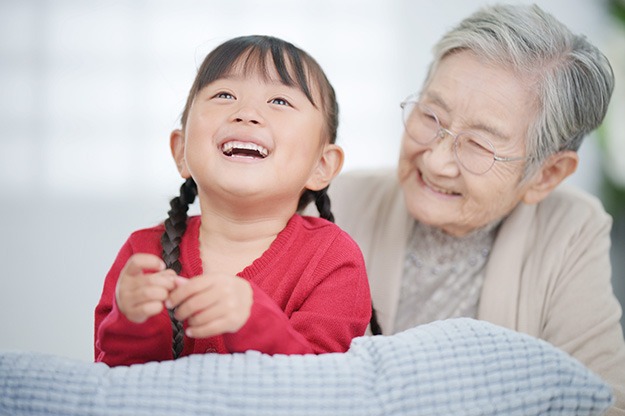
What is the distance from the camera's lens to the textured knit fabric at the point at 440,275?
193cm

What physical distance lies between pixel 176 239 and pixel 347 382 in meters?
0.47

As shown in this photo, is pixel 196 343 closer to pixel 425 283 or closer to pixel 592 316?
pixel 425 283

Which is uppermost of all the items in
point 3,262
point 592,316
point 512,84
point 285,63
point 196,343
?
point 285,63

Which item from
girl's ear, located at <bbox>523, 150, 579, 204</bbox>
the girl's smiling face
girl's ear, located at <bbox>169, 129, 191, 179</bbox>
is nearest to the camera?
the girl's smiling face

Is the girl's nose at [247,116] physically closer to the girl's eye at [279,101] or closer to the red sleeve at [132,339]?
the girl's eye at [279,101]

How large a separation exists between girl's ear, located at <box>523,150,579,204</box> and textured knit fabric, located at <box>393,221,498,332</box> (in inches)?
5.7

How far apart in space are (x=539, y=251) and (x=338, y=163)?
0.73m

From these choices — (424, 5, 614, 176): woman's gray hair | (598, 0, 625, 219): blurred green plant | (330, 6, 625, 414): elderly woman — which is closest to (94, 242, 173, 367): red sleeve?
(330, 6, 625, 414): elderly woman

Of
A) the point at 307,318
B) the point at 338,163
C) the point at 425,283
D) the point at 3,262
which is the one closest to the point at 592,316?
the point at 425,283

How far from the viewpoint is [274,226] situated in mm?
1391

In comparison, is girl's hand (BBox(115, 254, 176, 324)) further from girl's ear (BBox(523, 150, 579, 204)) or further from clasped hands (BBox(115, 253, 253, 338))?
girl's ear (BBox(523, 150, 579, 204))

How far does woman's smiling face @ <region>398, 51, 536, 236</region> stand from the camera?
1.68 meters

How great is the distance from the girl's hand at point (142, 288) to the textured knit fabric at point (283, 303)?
0.06m

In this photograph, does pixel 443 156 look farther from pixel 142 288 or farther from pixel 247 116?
pixel 142 288
